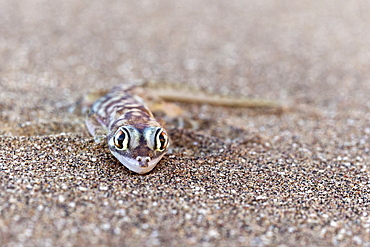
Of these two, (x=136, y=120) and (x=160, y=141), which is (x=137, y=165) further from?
(x=136, y=120)

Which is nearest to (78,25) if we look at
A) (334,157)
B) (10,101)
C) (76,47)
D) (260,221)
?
(76,47)

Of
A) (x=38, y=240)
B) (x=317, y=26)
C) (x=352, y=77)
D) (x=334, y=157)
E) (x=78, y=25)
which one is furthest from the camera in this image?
(x=317, y=26)

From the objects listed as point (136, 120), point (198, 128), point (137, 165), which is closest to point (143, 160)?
point (137, 165)

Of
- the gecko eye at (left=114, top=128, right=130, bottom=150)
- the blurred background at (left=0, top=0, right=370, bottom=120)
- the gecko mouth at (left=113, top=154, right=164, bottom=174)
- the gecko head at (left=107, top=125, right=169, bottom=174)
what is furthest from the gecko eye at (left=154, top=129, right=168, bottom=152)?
the blurred background at (left=0, top=0, right=370, bottom=120)

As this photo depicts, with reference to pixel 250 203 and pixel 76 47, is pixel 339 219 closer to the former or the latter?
pixel 250 203

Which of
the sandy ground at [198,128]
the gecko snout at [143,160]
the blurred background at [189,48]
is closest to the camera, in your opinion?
the sandy ground at [198,128]

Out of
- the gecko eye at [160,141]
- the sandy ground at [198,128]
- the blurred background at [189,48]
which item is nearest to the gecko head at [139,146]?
the gecko eye at [160,141]

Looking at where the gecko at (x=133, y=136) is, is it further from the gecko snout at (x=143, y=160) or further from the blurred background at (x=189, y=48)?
the blurred background at (x=189, y=48)

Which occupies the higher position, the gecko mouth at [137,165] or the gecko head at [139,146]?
the gecko head at [139,146]
